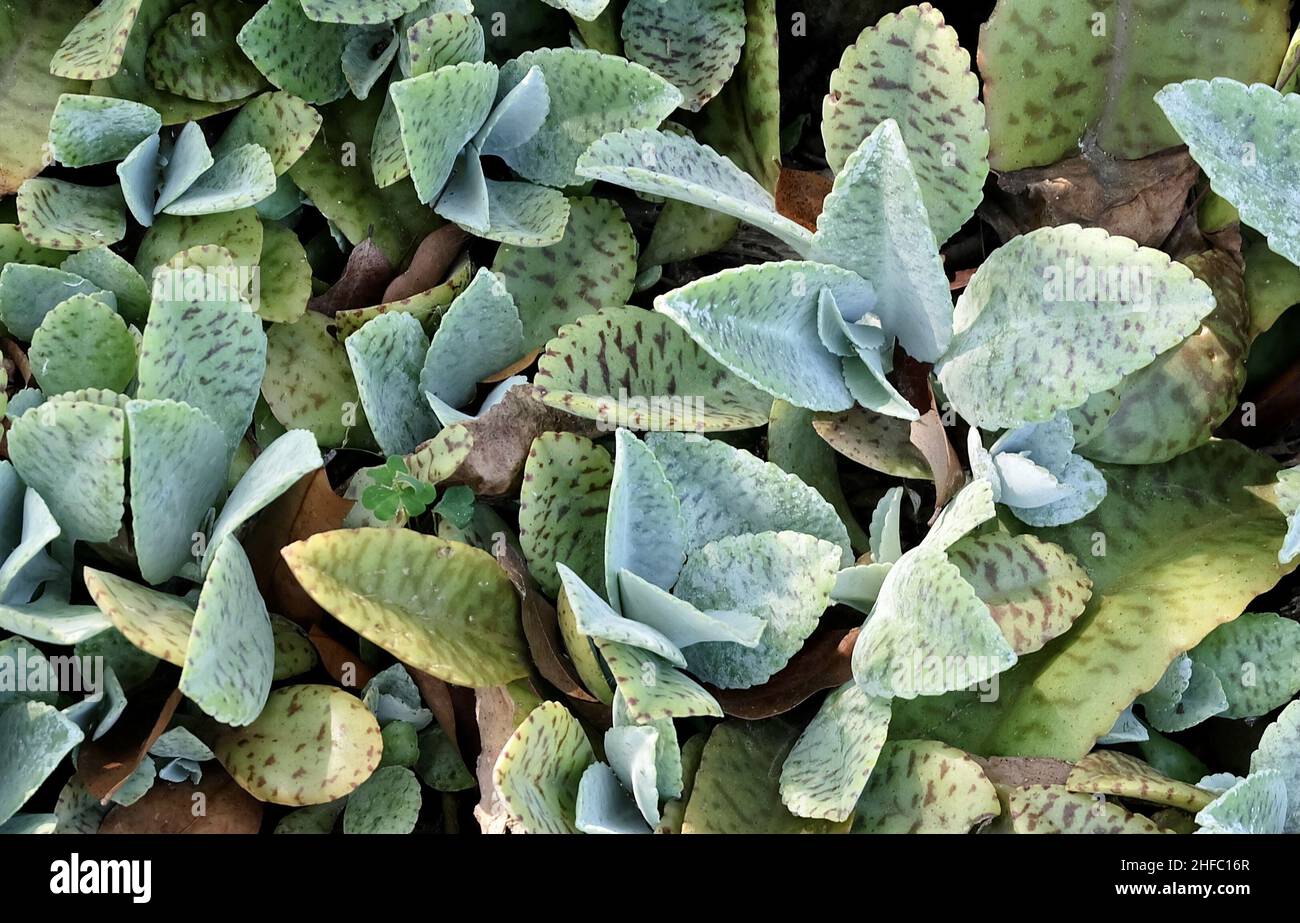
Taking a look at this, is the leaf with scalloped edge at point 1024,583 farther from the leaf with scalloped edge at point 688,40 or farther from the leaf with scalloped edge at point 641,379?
the leaf with scalloped edge at point 688,40

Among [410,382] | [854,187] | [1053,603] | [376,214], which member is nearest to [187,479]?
[410,382]

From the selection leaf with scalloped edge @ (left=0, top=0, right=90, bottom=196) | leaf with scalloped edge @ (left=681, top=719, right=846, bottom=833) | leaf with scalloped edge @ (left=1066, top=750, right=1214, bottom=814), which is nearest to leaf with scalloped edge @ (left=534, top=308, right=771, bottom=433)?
leaf with scalloped edge @ (left=681, top=719, right=846, bottom=833)

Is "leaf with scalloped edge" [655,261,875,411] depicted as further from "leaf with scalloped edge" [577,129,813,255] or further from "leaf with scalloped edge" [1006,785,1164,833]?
"leaf with scalloped edge" [1006,785,1164,833]

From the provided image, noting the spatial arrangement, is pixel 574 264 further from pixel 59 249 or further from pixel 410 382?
pixel 59 249

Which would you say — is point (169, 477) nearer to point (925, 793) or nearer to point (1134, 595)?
point (925, 793)
